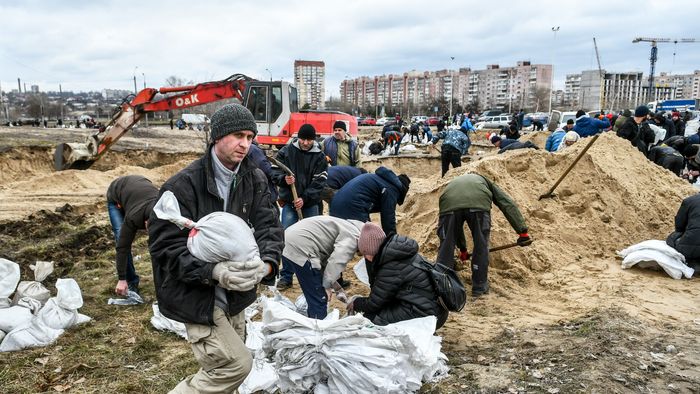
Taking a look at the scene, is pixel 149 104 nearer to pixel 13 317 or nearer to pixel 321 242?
pixel 13 317

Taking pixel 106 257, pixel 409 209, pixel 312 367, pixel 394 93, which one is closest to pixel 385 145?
pixel 409 209

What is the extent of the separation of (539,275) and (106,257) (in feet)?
17.7

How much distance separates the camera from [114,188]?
4.65 meters

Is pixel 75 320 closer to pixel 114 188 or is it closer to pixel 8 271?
pixel 8 271

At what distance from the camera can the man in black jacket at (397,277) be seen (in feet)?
11.6

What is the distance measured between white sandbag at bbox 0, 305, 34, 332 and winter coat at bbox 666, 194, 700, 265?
6.39 m

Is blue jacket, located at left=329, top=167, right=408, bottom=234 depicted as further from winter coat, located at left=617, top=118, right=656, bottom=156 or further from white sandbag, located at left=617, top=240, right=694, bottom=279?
winter coat, located at left=617, top=118, right=656, bottom=156

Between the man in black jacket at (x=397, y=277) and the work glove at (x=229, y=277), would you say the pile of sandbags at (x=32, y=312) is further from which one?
the work glove at (x=229, y=277)

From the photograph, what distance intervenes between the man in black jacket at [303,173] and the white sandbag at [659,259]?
139 inches

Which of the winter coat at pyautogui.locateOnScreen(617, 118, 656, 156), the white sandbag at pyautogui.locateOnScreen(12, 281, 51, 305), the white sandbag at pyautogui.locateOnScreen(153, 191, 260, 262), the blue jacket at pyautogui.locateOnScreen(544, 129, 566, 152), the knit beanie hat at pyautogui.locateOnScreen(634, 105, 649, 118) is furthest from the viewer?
the blue jacket at pyautogui.locateOnScreen(544, 129, 566, 152)

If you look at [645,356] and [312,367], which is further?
[645,356]

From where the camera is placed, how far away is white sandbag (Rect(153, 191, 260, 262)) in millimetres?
2152

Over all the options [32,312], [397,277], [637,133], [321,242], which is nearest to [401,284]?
[397,277]

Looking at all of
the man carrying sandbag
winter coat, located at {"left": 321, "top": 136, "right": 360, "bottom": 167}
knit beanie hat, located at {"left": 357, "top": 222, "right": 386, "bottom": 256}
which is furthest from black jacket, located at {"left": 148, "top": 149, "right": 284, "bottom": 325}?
winter coat, located at {"left": 321, "top": 136, "right": 360, "bottom": 167}
